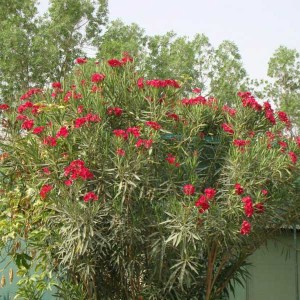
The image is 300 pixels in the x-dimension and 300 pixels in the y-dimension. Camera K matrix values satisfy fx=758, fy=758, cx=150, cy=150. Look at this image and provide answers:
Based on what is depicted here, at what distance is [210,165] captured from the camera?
6.82 metres

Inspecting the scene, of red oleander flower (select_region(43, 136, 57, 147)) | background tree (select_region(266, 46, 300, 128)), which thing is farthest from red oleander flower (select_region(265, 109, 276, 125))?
background tree (select_region(266, 46, 300, 128))

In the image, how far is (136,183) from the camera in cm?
609

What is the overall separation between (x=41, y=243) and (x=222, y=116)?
198 centimetres

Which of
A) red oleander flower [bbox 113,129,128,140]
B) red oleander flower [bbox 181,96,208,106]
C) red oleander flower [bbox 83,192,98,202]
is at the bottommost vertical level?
red oleander flower [bbox 83,192,98,202]

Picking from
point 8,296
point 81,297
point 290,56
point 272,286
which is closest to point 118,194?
point 81,297

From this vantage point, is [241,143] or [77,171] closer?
[77,171]

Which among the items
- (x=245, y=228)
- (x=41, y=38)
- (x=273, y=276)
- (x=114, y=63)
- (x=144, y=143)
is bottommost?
(x=273, y=276)

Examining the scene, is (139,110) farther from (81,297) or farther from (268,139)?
(81,297)

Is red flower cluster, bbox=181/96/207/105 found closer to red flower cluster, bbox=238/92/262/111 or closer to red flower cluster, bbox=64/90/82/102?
red flower cluster, bbox=238/92/262/111

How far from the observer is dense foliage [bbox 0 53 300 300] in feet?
20.0

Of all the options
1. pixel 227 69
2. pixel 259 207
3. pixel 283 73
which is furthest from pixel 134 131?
pixel 283 73

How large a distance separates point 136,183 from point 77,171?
19.6 inches

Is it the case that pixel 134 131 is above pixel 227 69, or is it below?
below

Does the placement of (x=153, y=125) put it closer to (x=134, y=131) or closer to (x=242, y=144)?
(x=134, y=131)
